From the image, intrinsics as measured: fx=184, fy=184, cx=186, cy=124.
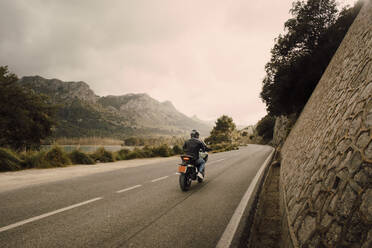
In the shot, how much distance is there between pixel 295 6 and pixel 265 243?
2338cm

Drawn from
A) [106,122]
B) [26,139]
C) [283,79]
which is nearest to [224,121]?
[283,79]

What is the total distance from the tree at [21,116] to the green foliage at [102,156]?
746 centimetres

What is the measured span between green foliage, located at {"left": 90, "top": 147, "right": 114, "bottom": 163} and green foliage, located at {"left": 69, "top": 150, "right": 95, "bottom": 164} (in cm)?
95

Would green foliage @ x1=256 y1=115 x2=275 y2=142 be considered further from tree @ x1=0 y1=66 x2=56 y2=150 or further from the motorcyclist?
the motorcyclist

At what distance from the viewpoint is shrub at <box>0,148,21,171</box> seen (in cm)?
931

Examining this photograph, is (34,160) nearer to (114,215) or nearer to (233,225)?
(114,215)

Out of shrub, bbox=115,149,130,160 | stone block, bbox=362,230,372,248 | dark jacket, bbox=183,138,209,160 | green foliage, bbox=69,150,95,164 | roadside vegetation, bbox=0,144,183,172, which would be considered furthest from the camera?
shrub, bbox=115,149,130,160

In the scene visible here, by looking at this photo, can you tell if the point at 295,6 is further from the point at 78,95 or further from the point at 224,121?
the point at 78,95

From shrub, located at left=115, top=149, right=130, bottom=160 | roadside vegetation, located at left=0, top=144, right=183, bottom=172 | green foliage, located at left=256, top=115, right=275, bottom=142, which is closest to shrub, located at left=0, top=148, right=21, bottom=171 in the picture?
roadside vegetation, located at left=0, top=144, right=183, bottom=172

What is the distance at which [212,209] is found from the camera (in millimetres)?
4281

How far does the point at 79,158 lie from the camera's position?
511 inches

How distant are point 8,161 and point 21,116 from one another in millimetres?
A: 8842

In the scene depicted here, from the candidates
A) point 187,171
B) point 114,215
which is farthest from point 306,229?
point 187,171

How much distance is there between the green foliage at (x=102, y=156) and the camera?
14.4 m
